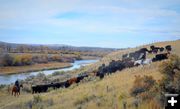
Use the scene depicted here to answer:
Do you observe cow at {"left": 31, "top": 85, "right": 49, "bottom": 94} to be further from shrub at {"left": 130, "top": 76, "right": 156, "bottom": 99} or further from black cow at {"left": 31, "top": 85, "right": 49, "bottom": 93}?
shrub at {"left": 130, "top": 76, "right": 156, "bottom": 99}

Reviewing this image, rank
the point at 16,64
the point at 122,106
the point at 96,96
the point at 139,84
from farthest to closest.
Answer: the point at 16,64, the point at 96,96, the point at 139,84, the point at 122,106

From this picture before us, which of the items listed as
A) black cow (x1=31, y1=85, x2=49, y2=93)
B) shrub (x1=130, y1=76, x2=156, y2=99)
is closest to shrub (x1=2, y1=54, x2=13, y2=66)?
black cow (x1=31, y1=85, x2=49, y2=93)

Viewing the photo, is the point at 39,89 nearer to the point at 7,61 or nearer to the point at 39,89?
the point at 39,89

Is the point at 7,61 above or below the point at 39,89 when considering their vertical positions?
below

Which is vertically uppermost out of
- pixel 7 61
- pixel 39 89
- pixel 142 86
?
pixel 142 86

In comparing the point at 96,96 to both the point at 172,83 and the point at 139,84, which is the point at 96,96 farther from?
the point at 172,83

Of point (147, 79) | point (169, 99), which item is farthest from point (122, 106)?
point (169, 99)

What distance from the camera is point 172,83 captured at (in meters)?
13.6

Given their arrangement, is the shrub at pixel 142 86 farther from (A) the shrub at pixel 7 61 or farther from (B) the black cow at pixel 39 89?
(A) the shrub at pixel 7 61

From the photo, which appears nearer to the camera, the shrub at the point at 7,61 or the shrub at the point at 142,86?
the shrub at the point at 142,86

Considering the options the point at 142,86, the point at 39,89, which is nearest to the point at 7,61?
the point at 39,89

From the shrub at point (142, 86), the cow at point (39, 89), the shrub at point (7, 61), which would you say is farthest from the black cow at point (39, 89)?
the shrub at point (7, 61)

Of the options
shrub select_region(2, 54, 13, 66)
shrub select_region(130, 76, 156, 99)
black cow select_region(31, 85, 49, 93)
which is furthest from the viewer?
shrub select_region(2, 54, 13, 66)

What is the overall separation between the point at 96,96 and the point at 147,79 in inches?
127
